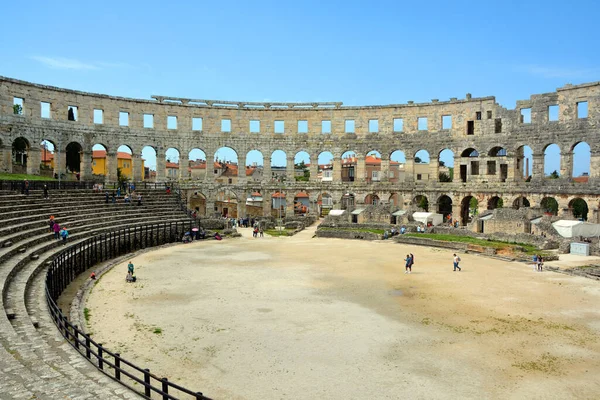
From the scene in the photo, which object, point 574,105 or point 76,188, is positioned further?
point 574,105

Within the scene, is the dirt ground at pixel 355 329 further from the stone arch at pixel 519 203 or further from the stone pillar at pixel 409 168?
the stone pillar at pixel 409 168

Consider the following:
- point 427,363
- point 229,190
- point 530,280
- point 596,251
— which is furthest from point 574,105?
point 427,363

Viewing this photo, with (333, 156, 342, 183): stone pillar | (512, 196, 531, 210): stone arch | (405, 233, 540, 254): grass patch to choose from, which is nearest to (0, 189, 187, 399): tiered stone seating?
(405, 233, 540, 254): grass patch

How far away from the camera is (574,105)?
135 feet

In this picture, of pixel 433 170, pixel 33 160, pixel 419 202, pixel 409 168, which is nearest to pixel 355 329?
pixel 433 170

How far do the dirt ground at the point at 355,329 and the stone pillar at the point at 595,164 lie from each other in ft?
68.3

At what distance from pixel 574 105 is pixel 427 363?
37597mm

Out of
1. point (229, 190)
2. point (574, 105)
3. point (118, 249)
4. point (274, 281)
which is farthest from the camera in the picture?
point (229, 190)

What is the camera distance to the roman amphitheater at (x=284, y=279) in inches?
414

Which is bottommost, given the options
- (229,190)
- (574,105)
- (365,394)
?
(365,394)

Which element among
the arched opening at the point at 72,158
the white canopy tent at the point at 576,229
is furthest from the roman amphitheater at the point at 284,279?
the arched opening at the point at 72,158

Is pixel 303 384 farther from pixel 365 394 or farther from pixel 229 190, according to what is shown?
pixel 229 190

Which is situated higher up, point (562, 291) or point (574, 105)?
point (574, 105)

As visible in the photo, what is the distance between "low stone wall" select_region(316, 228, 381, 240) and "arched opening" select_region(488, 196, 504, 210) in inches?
551
